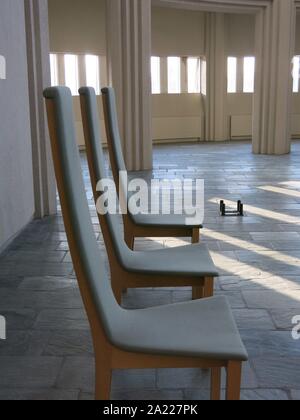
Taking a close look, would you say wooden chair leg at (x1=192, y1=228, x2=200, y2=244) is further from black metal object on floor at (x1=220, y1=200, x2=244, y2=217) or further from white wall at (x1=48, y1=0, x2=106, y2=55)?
white wall at (x1=48, y1=0, x2=106, y2=55)

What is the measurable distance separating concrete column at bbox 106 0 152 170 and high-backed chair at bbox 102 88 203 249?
20.5ft

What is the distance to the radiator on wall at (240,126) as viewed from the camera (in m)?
16.7

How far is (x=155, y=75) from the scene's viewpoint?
16016 millimetres

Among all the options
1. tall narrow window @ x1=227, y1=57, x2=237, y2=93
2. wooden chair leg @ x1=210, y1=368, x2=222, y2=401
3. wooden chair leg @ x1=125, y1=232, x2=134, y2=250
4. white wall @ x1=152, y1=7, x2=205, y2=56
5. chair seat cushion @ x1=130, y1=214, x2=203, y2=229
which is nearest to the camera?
wooden chair leg @ x1=210, y1=368, x2=222, y2=401

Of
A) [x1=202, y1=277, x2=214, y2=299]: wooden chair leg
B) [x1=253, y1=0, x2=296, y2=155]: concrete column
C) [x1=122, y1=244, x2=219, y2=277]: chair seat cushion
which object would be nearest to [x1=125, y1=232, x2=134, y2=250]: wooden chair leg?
[x1=122, y1=244, x2=219, y2=277]: chair seat cushion

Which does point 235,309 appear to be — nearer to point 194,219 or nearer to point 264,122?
point 194,219

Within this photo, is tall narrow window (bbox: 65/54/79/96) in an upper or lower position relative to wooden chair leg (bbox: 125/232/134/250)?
upper

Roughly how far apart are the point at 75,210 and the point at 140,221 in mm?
2130

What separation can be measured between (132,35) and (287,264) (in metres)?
6.42

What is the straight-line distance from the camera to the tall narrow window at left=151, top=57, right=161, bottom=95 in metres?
15.9

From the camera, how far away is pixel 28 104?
5.99 metres

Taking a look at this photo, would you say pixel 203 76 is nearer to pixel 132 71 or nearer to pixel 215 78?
pixel 215 78

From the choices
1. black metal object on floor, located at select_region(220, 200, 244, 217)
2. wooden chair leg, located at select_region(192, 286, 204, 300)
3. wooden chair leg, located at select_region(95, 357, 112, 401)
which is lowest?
black metal object on floor, located at select_region(220, 200, 244, 217)

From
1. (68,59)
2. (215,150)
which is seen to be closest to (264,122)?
(215,150)
